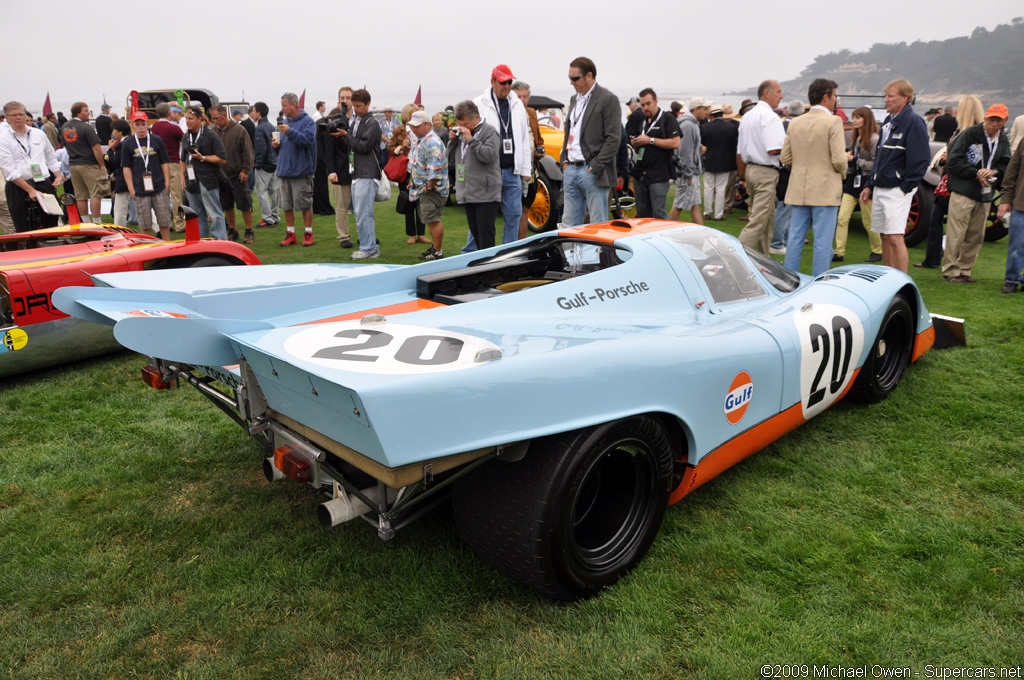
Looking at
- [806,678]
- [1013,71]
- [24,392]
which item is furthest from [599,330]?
[1013,71]

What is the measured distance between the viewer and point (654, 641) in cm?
219

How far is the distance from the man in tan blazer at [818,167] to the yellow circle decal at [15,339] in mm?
5928

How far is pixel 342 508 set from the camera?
85.0 inches

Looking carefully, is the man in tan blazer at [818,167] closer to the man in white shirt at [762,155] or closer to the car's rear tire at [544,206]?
the man in white shirt at [762,155]

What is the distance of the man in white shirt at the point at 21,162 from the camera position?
755cm

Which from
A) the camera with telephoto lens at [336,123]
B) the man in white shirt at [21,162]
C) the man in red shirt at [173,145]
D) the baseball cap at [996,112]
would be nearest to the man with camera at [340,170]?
the camera with telephoto lens at [336,123]

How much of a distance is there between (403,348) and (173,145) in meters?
9.07

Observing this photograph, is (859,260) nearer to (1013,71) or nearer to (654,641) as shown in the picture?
(654,641)

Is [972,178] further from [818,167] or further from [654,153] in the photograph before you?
[654,153]

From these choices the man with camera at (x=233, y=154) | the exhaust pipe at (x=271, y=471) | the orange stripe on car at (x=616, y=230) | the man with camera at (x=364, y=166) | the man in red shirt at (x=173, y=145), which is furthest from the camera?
the man in red shirt at (x=173, y=145)

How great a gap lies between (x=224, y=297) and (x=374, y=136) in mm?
5111

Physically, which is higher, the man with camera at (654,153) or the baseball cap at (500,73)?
the baseball cap at (500,73)

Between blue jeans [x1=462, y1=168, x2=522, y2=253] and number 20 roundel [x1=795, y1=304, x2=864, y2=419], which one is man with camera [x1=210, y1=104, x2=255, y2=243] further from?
number 20 roundel [x1=795, y1=304, x2=864, y2=419]

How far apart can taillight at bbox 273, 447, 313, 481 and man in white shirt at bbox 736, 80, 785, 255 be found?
5.83 meters
